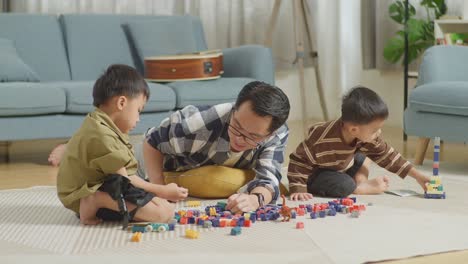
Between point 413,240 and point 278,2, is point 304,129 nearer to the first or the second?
point 278,2

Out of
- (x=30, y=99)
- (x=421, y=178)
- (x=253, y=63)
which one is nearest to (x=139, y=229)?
(x=421, y=178)

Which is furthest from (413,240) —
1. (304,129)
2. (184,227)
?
(304,129)

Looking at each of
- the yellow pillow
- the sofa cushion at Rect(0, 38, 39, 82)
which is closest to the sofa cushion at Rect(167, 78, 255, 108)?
the sofa cushion at Rect(0, 38, 39, 82)

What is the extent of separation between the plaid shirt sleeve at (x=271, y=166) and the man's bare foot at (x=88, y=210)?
55cm

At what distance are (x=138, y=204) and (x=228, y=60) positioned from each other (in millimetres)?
2406

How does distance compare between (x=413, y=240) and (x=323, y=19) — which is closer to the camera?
(x=413, y=240)

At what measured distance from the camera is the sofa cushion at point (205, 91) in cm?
423

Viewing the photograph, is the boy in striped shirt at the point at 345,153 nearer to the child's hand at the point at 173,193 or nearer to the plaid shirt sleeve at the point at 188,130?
the plaid shirt sleeve at the point at 188,130

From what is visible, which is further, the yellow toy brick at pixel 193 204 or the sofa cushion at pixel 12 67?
the sofa cushion at pixel 12 67

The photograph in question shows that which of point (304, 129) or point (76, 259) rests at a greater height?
point (76, 259)

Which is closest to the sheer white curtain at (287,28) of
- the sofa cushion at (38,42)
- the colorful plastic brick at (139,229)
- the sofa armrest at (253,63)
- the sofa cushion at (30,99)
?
the sofa cushion at (38,42)

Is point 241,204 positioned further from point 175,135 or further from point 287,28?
point 287,28

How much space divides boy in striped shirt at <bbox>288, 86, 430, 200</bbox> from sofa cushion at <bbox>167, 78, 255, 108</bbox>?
1.35m

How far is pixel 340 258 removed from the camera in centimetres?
200
